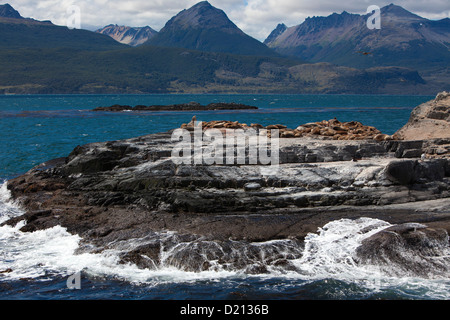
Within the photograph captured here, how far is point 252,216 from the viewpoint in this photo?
51.4 ft

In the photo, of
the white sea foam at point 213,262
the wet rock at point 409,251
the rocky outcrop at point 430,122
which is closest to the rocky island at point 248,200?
the wet rock at point 409,251

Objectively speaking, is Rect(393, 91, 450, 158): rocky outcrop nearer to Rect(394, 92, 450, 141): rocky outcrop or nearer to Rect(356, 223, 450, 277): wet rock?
Rect(394, 92, 450, 141): rocky outcrop

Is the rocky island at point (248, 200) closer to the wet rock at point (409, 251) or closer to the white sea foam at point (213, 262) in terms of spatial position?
the wet rock at point (409, 251)

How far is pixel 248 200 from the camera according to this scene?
16.3 m

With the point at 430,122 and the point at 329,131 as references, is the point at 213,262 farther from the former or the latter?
the point at 430,122

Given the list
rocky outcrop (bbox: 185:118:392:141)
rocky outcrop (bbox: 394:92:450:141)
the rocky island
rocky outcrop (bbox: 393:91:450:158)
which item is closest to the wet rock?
the rocky island

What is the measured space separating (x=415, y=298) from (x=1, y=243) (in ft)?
39.7

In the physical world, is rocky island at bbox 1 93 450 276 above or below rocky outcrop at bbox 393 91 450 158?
below

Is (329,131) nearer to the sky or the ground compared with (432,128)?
nearer to the ground

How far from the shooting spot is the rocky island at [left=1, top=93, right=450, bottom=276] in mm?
13555

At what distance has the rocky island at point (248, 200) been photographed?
13555mm

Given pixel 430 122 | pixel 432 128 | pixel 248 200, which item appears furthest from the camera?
pixel 430 122

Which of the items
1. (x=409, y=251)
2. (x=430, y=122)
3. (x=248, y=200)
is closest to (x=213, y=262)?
(x=248, y=200)

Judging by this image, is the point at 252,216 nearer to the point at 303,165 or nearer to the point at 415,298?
the point at 303,165
